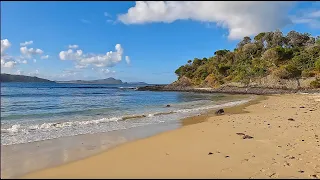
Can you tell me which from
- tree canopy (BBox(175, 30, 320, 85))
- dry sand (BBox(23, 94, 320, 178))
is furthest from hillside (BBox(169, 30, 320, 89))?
dry sand (BBox(23, 94, 320, 178))

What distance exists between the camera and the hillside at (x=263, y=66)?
64.8m

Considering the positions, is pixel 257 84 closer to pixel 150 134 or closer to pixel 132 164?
pixel 150 134

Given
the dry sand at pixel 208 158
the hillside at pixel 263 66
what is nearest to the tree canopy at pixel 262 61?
the hillside at pixel 263 66

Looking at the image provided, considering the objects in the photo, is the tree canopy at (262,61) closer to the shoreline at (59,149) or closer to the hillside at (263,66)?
the hillside at (263,66)

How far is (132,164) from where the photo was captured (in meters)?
7.08

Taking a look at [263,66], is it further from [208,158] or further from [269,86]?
[208,158]

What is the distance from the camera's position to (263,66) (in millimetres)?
76750

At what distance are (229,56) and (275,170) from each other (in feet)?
321

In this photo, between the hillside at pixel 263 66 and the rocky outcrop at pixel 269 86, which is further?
the hillside at pixel 263 66

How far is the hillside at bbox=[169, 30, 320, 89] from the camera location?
64.8 meters

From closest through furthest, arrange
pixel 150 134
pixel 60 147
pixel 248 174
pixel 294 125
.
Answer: pixel 248 174 < pixel 60 147 < pixel 150 134 < pixel 294 125

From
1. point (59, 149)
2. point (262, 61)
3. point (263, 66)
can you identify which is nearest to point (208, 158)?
point (59, 149)

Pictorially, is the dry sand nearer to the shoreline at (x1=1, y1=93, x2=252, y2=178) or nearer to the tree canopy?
the shoreline at (x1=1, y1=93, x2=252, y2=178)

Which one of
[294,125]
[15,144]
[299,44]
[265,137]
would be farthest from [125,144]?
[299,44]
